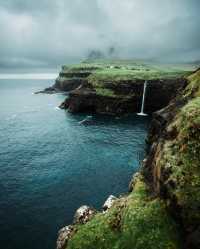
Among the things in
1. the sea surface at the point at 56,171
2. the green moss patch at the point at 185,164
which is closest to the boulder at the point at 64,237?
the sea surface at the point at 56,171

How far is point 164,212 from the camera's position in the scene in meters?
22.2

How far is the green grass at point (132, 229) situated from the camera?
20781mm

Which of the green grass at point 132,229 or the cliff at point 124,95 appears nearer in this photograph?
the green grass at point 132,229

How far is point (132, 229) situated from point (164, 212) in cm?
325

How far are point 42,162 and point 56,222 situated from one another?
77.8 ft

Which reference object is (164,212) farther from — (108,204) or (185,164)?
(108,204)

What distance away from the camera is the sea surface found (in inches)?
1353

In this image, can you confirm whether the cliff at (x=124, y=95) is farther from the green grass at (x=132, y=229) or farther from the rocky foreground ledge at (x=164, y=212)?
the green grass at (x=132, y=229)

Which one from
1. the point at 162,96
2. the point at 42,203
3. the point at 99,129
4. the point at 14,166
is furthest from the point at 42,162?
the point at 162,96

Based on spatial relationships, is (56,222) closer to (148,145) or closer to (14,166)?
(14,166)

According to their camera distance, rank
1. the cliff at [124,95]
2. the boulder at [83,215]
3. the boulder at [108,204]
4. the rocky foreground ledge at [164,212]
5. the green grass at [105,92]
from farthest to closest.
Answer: the green grass at [105,92] → the cliff at [124,95] → the boulder at [108,204] → the boulder at [83,215] → the rocky foreground ledge at [164,212]

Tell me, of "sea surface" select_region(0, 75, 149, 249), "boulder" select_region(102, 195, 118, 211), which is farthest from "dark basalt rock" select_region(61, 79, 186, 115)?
"boulder" select_region(102, 195, 118, 211)

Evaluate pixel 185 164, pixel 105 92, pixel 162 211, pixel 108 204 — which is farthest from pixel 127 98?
pixel 162 211

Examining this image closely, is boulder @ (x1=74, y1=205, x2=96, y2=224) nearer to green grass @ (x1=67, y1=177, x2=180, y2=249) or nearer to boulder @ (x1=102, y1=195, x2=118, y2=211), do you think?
boulder @ (x1=102, y1=195, x2=118, y2=211)
